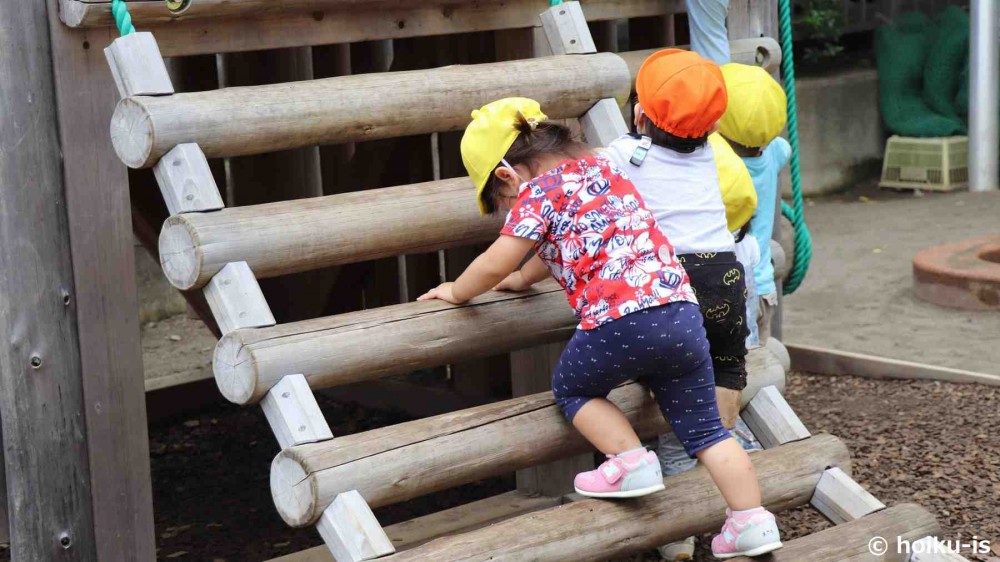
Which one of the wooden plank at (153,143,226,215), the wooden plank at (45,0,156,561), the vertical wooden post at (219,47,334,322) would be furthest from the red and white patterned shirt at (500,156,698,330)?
the vertical wooden post at (219,47,334,322)

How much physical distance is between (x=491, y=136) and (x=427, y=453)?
2.51 ft

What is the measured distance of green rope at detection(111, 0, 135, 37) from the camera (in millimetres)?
3166

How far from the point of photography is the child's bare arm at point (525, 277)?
11.0 feet

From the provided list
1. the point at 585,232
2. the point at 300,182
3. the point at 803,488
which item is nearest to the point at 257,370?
the point at 585,232

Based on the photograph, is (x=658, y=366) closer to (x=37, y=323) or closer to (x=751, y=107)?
(x=751, y=107)

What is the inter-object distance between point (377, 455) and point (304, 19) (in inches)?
52.2

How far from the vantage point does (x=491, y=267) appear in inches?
121

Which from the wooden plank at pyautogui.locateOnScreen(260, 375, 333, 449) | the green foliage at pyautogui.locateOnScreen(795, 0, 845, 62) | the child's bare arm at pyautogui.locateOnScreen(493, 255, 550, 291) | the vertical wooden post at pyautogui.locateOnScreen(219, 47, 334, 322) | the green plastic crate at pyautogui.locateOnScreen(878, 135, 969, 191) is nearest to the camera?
the wooden plank at pyautogui.locateOnScreen(260, 375, 333, 449)

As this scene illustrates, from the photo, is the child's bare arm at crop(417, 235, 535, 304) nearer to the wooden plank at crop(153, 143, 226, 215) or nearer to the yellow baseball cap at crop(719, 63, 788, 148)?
the wooden plank at crop(153, 143, 226, 215)

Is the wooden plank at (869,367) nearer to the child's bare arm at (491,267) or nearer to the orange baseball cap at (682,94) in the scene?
the orange baseball cap at (682,94)

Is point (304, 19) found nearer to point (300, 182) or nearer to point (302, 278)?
point (300, 182)

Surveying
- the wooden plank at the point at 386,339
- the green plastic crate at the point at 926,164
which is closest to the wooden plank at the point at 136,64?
the wooden plank at the point at 386,339

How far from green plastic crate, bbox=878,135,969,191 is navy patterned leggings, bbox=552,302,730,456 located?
725cm

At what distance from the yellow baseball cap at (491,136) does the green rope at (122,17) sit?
87 cm
